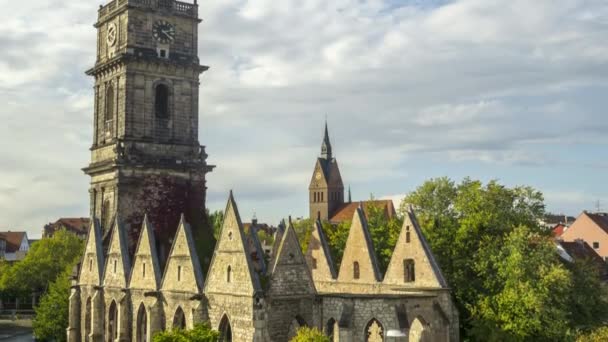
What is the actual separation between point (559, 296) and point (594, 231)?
52.1 meters

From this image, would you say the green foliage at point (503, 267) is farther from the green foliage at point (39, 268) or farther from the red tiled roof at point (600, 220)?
the green foliage at point (39, 268)

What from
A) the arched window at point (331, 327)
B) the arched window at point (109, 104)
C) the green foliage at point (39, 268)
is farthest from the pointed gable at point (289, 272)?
the green foliage at point (39, 268)

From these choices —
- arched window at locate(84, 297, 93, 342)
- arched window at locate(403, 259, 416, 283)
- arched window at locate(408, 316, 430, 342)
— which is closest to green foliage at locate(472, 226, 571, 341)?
arched window at locate(408, 316, 430, 342)

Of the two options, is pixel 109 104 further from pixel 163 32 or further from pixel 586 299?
pixel 586 299

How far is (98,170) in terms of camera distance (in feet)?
189

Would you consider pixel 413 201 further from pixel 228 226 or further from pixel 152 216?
pixel 152 216

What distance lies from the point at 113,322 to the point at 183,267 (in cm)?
1094

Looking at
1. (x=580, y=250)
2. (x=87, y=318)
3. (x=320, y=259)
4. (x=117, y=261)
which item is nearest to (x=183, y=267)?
(x=117, y=261)

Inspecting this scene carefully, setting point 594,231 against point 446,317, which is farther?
point 594,231

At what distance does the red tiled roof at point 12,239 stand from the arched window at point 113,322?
3766 inches

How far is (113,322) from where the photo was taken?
51438 millimetres

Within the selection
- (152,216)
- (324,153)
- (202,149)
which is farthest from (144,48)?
(324,153)

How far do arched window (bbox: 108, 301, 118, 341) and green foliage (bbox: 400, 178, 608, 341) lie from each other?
2054cm

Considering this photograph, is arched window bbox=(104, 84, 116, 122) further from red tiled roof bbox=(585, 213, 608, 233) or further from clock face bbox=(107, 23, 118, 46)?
red tiled roof bbox=(585, 213, 608, 233)
